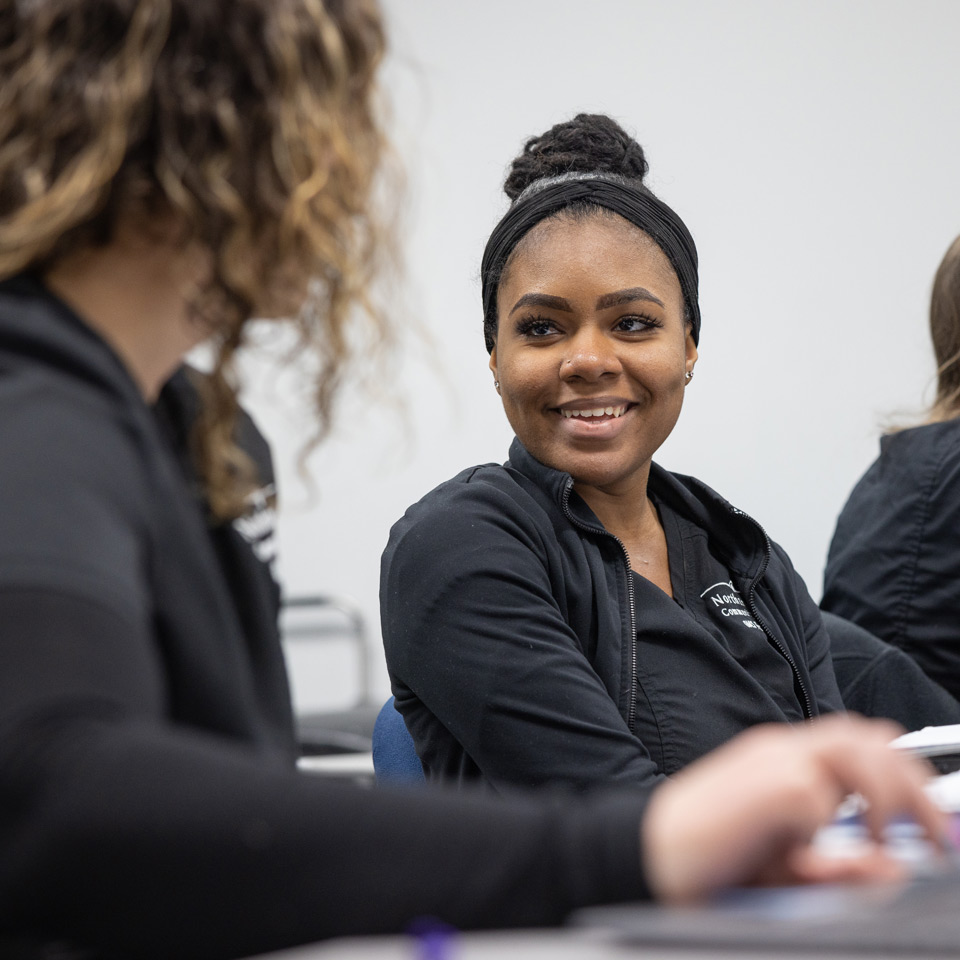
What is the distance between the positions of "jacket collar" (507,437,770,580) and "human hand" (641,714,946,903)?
876 millimetres

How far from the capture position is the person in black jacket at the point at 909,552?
1818 mm

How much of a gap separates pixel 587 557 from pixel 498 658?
227mm

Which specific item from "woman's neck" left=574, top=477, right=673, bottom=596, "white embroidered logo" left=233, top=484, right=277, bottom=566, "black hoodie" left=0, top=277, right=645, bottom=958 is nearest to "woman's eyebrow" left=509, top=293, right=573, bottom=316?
"woman's neck" left=574, top=477, right=673, bottom=596

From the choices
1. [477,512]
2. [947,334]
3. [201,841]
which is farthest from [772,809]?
[947,334]

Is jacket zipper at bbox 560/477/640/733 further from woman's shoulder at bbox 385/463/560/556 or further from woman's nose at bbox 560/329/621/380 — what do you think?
woman's nose at bbox 560/329/621/380

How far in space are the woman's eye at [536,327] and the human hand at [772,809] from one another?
38.4 inches

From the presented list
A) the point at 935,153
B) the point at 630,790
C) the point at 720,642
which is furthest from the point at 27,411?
the point at 935,153

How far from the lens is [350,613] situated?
3.37 meters

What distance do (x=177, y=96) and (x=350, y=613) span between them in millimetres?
2808

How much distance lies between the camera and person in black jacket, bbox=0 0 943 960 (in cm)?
46

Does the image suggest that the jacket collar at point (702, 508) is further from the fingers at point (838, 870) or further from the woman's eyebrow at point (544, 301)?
the fingers at point (838, 870)

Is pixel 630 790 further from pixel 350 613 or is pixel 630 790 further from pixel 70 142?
pixel 350 613

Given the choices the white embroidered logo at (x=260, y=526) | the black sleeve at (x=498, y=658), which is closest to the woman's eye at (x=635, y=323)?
the black sleeve at (x=498, y=658)

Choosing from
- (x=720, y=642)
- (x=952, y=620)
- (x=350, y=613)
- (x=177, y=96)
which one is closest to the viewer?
(x=177, y=96)
